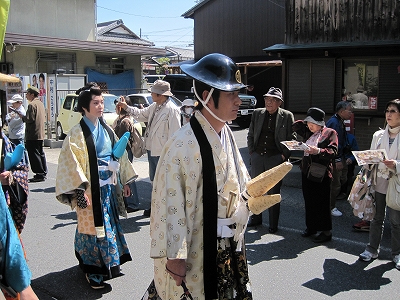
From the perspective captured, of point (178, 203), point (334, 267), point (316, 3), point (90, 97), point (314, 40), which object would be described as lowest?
point (334, 267)

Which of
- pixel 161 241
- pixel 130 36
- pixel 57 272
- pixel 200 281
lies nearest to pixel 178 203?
pixel 161 241

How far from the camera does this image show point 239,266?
2.66 m

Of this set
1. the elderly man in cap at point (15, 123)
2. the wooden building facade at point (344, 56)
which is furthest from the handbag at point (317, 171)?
the elderly man in cap at point (15, 123)

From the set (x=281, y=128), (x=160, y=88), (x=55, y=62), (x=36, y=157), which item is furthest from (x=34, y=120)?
(x=55, y=62)

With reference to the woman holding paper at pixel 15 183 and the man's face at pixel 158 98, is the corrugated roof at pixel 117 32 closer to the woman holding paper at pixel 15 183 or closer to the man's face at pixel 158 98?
the man's face at pixel 158 98

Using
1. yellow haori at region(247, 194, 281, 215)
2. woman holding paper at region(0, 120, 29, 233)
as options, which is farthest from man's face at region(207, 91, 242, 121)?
woman holding paper at region(0, 120, 29, 233)

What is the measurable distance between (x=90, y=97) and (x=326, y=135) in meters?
2.95

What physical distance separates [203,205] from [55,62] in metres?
18.4

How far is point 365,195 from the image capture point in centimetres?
500

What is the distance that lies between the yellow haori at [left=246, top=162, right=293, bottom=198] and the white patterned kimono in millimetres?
111

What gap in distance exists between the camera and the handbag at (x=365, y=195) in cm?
495

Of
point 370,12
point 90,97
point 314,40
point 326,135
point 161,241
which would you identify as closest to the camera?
point 161,241

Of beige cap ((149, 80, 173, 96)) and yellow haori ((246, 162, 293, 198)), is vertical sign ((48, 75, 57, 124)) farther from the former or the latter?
yellow haori ((246, 162, 293, 198))

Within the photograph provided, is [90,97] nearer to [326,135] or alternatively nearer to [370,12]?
[326,135]
